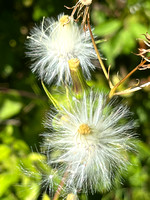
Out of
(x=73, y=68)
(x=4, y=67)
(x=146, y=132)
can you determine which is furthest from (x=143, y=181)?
(x=4, y=67)

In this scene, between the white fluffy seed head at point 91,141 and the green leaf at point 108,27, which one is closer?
the white fluffy seed head at point 91,141

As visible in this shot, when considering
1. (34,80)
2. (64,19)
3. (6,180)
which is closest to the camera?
(64,19)

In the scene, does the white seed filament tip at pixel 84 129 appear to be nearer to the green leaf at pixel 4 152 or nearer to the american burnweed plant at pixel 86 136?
the american burnweed plant at pixel 86 136

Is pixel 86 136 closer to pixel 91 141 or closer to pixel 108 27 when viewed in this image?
pixel 91 141

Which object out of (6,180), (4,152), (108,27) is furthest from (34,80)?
(6,180)

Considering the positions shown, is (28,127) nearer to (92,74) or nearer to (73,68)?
(92,74)

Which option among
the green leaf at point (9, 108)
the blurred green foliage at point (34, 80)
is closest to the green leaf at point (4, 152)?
the blurred green foliage at point (34, 80)

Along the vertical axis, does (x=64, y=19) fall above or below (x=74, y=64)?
above
